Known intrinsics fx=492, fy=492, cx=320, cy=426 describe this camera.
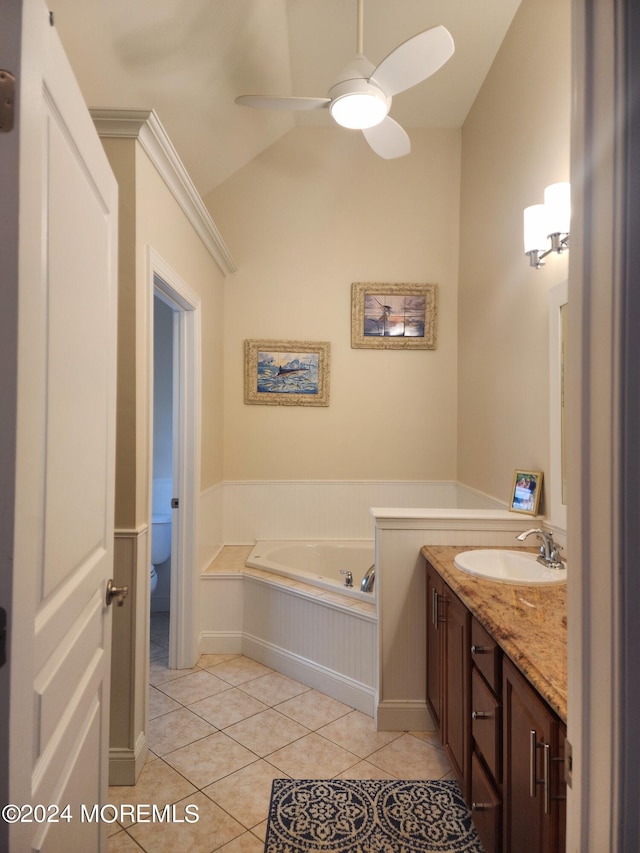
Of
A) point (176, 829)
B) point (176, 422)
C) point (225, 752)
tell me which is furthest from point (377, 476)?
point (176, 829)

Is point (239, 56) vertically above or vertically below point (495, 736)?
above

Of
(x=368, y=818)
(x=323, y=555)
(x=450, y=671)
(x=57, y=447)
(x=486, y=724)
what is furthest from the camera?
(x=323, y=555)

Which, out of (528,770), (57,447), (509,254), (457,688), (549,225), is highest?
(509,254)

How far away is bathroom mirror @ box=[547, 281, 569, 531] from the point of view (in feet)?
6.69

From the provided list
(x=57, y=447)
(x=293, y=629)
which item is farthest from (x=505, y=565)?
(x=57, y=447)

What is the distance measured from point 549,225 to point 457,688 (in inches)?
70.8

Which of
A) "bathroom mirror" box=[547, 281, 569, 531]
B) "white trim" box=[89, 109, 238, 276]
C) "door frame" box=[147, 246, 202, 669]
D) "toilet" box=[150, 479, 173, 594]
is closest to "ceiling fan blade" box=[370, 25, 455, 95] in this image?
"white trim" box=[89, 109, 238, 276]

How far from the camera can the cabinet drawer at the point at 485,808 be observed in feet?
4.29

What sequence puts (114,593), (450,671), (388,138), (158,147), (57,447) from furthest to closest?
(388,138) → (158,147) → (450,671) → (114,593) → (57,447)

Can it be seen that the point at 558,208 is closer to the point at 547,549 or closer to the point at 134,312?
the point at 547,549

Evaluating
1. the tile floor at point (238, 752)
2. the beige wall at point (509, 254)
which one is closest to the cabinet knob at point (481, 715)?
the tile floor at point (238, 752)

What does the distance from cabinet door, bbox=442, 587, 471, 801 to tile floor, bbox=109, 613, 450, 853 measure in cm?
28

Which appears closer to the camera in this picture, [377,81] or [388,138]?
[377,81]

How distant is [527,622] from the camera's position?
1.33 meters
